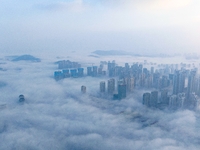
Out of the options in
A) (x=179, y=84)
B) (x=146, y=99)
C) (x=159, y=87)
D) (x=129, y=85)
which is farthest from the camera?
(x=159, y=87)

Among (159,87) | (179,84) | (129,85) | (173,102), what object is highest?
(179,84)

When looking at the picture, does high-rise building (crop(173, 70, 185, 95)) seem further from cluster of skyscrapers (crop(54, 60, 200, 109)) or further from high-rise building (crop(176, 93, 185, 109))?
high-rise building (crop(176, 93, 185, 109))

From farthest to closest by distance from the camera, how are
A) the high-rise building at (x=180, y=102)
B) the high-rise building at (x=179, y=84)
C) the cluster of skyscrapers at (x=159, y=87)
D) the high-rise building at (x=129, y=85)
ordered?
the high-rise building at (x=129, y=85), the high-rise building at (x=179, y=84), the cluster of skyscrapers at (x=159, y=87), the high-rise building at (x=180, y=102)

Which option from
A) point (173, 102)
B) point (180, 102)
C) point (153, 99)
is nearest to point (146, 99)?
point (153, 99)

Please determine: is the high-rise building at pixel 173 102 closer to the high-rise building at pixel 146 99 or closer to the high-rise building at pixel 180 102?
the high-rise building at pixel 180 102

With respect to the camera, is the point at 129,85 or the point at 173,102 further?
the point at 129,85

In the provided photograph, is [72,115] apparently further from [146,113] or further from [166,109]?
[166,109]

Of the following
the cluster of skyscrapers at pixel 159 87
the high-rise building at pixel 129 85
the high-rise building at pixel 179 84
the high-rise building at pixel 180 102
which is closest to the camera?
the high-rise building at pixel 180 102

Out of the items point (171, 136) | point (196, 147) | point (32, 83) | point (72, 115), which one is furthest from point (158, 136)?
point (32, 83)

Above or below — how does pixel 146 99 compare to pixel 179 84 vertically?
below

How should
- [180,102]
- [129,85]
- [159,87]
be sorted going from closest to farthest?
1. [180,102]
2. [129,85]
3. [159,87]

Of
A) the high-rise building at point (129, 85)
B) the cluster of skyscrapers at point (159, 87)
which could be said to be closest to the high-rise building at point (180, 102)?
the cluster of skyscrapers at point (159, 87)

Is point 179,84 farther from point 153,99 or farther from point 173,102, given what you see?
point 153,99
